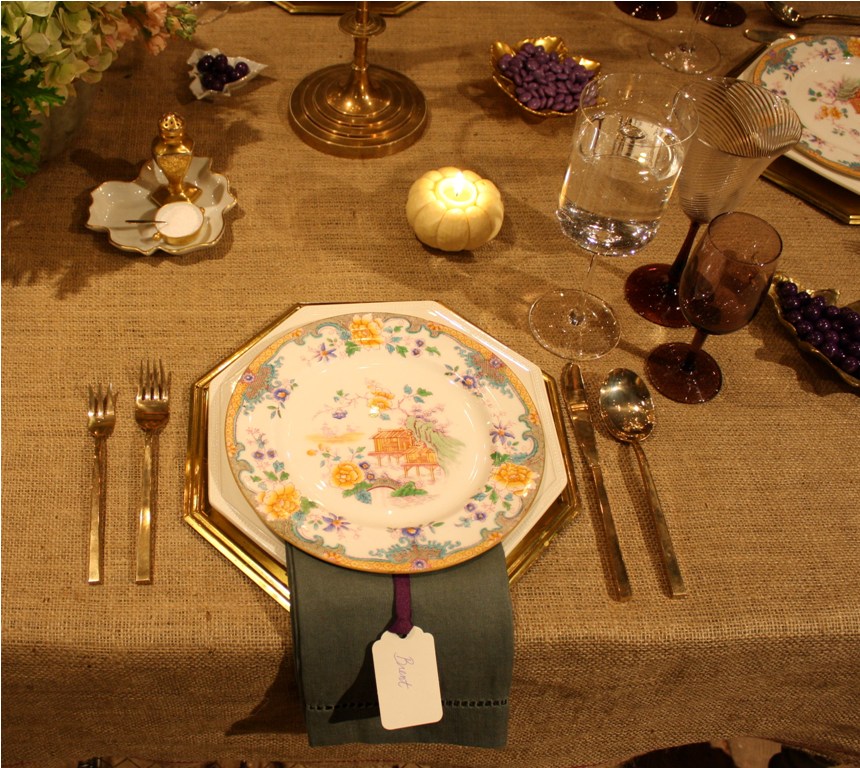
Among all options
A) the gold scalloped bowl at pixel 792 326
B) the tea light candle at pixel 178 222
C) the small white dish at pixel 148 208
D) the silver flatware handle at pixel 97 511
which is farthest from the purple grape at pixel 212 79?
the gold scalloped bowl at pixel 792 326

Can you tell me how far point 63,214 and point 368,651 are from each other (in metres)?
0.66

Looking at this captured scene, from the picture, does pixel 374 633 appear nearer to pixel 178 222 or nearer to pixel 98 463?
pixel 98 463

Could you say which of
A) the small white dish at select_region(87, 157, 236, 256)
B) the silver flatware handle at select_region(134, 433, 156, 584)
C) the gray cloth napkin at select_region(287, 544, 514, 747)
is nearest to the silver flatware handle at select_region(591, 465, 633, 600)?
the gray cloth napkin at select_region(287, 544, 514, 747)

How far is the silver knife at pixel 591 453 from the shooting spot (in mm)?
753

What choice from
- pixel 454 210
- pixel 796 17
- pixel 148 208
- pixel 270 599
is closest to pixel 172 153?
pixel 148 208

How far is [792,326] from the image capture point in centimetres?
A: 94

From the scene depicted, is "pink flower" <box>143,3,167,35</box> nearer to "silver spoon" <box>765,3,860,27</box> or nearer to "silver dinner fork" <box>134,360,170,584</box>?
"silver dinner fork" <box>134,360,170,584</box>

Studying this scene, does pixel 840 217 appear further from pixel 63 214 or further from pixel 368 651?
pixel 63 214

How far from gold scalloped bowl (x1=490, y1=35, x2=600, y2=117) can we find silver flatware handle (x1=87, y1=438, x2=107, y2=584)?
73 centimetres

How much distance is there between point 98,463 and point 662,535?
550 mm

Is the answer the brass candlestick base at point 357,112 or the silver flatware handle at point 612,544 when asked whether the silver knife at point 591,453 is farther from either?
the brass candlestick base at point 357,112

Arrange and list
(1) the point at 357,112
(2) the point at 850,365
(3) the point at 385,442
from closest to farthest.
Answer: (3) the point at 385,442 → (2) the point at 850,365 → (1) the point at 357,112

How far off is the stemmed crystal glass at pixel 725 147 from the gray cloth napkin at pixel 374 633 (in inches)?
17.2

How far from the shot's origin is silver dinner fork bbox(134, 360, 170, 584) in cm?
73
